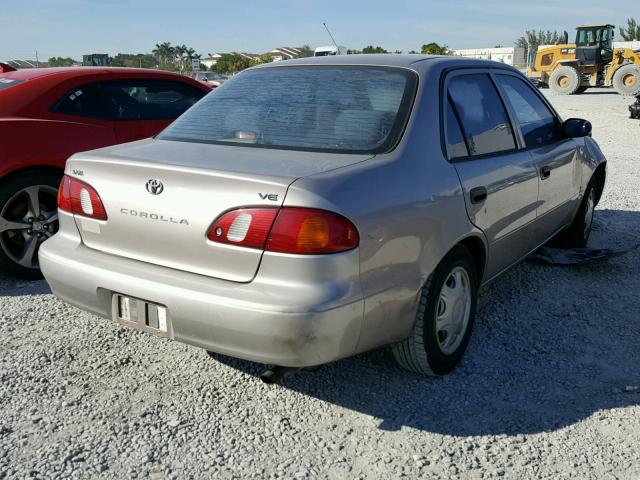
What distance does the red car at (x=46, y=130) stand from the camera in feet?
15.0

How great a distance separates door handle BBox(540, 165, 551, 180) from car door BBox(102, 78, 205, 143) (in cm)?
311

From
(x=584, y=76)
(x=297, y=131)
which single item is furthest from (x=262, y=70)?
(x=584, y=76)

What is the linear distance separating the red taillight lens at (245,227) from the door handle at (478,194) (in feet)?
4.02

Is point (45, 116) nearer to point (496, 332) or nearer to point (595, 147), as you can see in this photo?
point (496, 332)

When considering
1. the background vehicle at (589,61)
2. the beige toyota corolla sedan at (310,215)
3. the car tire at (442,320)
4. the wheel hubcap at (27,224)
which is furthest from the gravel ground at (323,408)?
the background vehicle at (589,61)

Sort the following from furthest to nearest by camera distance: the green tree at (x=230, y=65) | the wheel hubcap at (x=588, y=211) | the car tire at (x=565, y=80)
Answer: the green tree at (x=230, y=65), the car tire at (x=565, y=80), the wheel hubcap at (x=588, y=211)

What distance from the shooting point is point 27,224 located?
4.70 metres

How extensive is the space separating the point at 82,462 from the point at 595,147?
15.4 feet

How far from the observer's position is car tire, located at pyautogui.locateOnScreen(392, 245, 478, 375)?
9.88 ft

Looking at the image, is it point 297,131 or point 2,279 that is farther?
point 2,279

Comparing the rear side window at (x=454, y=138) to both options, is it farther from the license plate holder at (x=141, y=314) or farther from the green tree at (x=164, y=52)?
the green tree at (x=164, y=52)

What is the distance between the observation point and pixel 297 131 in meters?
3.10

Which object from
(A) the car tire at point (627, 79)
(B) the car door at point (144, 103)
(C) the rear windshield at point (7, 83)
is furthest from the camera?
(A) the car tire at point (627, 79)

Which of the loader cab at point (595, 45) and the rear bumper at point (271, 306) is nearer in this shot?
the rear bumper at point (271, 306)
